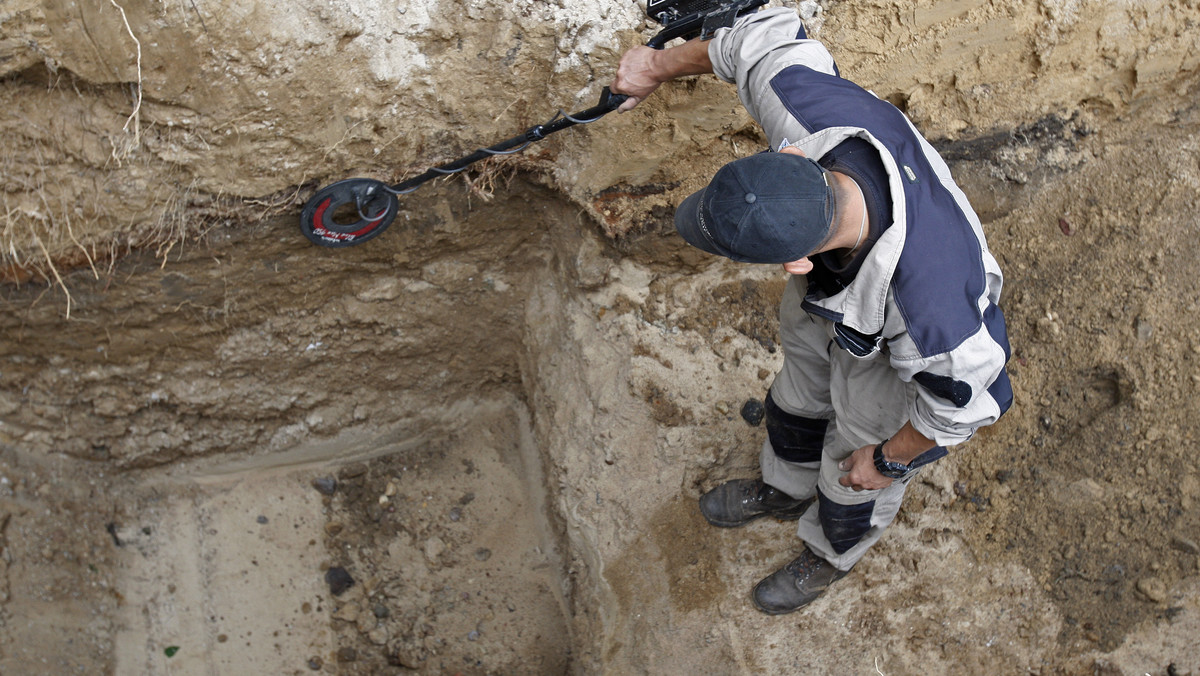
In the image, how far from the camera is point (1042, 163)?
2.79 m

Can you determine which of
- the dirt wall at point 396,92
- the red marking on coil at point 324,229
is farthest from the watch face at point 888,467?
the red marking on coil at point 324,229

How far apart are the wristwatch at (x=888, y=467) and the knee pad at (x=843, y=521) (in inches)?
11.4

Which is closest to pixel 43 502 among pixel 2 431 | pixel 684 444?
pixel 2 431

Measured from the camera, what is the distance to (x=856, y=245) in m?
1.59

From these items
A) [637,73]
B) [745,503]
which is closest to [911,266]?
[637,73]

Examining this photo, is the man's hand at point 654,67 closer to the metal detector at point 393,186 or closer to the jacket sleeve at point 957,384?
the metal detector at point 393,186

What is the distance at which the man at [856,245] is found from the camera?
1.53 metres

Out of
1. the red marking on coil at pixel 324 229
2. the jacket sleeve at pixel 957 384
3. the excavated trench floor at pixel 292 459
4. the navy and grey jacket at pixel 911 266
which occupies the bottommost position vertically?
the excavated trench floor at pixel 292 459

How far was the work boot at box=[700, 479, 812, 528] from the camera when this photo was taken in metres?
2.59

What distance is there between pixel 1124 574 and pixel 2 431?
4048 millimetres

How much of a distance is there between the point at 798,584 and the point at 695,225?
55.5 inches

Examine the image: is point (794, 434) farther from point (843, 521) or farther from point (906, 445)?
point (906, 445)

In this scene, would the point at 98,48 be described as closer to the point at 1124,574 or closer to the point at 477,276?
the point at 477,276

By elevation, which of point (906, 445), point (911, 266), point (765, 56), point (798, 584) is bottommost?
point (798, 584)
